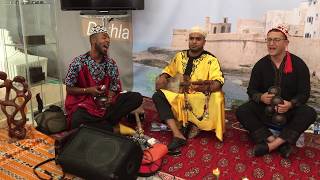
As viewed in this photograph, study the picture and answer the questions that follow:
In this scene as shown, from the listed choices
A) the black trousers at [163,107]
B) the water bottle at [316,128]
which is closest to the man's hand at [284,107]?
the water bottle at [316,128]

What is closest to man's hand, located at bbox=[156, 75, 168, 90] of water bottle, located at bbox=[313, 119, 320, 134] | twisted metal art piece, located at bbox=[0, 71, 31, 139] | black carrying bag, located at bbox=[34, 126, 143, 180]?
black carrying bag, located at bbox=[34, 126, 143, 180]

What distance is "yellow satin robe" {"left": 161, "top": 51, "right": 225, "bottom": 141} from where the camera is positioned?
2.94 metres

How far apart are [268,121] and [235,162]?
52cm

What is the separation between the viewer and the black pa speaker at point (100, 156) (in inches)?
83.1

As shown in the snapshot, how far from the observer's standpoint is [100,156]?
217 cm

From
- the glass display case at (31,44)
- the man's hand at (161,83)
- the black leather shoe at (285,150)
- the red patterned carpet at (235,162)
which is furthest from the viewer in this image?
the glass display case at (31,44)

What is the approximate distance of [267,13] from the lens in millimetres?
3328

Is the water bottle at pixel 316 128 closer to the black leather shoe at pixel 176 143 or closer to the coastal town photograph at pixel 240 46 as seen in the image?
the coastal town photograph at pixel 240 46

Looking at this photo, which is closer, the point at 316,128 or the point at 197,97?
the point at 197,97

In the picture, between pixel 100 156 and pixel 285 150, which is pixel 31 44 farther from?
pixel 285 150

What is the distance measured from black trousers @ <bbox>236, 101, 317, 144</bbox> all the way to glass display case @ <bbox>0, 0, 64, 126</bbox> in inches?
78.6

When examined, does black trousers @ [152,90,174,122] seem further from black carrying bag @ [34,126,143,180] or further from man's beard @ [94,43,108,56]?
black carrying bag @ [34,126,143,180]

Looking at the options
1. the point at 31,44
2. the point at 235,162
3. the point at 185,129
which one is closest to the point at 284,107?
the point at 235,162

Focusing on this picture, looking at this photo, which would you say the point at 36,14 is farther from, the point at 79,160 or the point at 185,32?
the point at 79,160
